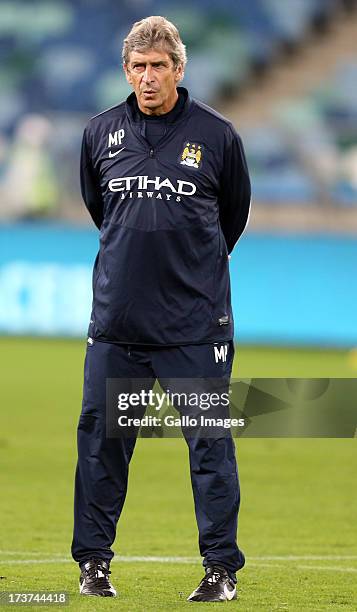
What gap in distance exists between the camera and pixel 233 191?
5484 millimetres

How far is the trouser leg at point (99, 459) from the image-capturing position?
5.31 m

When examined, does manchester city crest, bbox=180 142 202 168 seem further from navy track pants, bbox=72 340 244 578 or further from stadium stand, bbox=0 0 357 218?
stadium stand, bbox=0 0 357 218

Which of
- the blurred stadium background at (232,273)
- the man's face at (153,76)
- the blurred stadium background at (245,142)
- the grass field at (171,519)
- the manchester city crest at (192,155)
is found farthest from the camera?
the blurred stadium background at (245,142)

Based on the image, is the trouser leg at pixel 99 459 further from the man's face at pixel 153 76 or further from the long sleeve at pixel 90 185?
the man's face at pixel 153 76

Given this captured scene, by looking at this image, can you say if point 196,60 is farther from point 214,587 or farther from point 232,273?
point 214,587

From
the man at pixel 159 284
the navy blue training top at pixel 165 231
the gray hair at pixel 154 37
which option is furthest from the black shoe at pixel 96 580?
the gray hair at pixel 154 37

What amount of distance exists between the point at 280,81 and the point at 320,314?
8.27 metres

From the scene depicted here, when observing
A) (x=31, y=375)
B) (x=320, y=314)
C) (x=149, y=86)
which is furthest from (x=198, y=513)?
(x=320, y=314)

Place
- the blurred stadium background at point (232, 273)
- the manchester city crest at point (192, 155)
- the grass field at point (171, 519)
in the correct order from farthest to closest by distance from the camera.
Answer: the blurred stadium background at point (232, 273) → the grass field at point (171, 519) → the manchester city crest at point (192, 155)

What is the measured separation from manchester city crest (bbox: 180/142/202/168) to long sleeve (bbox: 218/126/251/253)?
13 centimetres

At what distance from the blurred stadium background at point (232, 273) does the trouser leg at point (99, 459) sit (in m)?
0.30

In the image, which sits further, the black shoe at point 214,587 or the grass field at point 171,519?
the grass field at point 171,519

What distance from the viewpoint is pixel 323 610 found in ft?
16.8

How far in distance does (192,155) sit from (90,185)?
1.73ft
